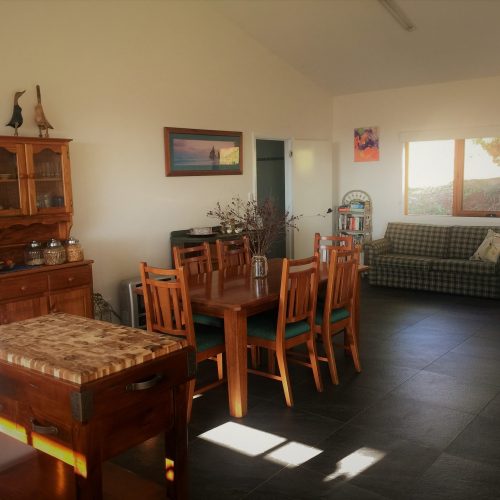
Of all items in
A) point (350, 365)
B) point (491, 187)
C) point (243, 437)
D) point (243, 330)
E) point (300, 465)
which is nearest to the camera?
point (300, 465)

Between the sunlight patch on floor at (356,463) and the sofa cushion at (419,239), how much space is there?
15.5 ft

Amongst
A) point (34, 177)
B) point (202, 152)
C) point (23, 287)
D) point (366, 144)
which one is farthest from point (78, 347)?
point (366, 144)

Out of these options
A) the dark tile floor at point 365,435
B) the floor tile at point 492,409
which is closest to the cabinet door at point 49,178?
the dark tile floor at point 365,435

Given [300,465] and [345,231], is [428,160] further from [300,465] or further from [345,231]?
[300,465]

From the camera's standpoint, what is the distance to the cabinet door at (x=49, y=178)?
4.32m

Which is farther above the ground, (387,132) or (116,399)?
(387,132)

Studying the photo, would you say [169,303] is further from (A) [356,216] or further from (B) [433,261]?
(A) [356,216]

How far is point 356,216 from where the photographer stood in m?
Result: 8.26

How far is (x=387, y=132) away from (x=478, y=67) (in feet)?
5.11

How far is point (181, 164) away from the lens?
6016mm

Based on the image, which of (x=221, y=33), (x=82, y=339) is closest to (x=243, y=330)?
(x=82, y=339)

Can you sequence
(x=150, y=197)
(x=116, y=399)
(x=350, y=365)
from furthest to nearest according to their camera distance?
(x=150, y=197), (x=350, y=365), (x=116, y=399)

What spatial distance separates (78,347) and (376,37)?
18.2 ft

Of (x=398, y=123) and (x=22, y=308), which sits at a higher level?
(x=398, y=123)
